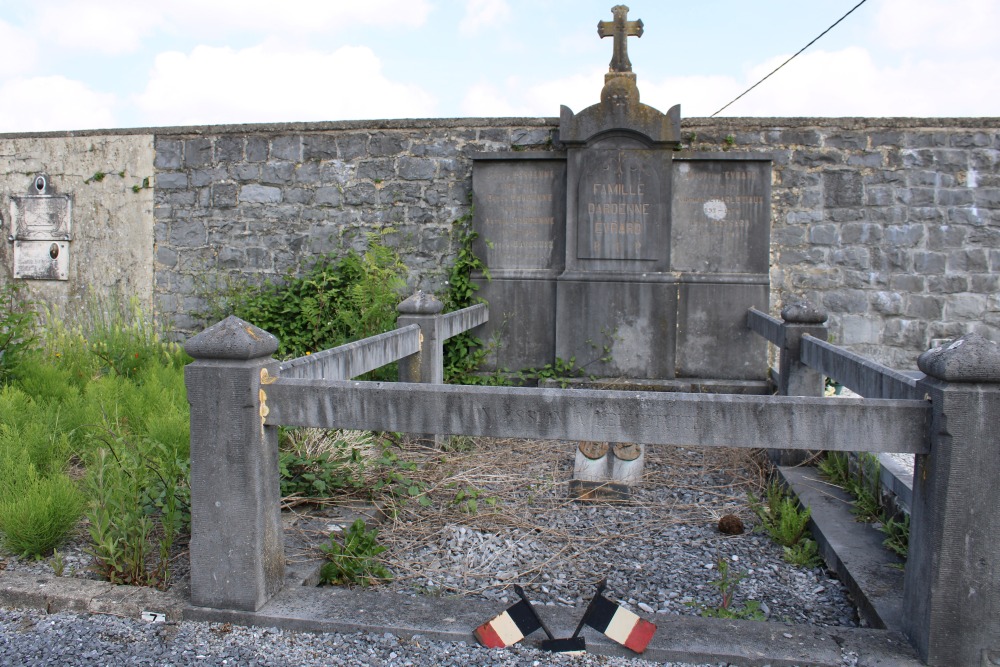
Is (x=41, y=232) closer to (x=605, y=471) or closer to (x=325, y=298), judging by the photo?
(x=325, y=298)

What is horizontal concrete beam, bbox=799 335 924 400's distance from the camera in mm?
2305

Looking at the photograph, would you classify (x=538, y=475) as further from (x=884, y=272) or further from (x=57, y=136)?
(x=57, y=136)

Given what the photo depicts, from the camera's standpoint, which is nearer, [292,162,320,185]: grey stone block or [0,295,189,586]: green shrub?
[0,295,189,586]: green shrub

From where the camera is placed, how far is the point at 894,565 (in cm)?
265

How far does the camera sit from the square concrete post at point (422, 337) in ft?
15.0

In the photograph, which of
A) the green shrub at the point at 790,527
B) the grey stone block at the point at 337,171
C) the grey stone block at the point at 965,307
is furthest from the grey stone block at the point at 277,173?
the grey stone block at the point at 965,307

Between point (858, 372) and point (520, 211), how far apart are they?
352cm

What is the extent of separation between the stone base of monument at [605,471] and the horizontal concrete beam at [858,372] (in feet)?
3.36

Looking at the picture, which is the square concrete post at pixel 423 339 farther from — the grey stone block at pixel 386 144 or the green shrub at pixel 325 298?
the grey stone block at pixel 386 144

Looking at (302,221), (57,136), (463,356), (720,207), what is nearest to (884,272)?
(720,207)

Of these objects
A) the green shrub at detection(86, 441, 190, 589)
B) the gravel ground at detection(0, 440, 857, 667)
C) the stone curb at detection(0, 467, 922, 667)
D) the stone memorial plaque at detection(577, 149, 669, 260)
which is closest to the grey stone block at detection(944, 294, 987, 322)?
the stone memorial plaque at detection(577, 149, 669, 260)

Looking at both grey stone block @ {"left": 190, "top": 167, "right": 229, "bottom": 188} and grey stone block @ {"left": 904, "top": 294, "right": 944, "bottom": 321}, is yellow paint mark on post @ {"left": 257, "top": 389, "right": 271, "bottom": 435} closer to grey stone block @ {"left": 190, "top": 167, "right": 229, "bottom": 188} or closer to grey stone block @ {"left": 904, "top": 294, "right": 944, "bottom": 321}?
grey stone block @ {"left": 190, "top": 167, "right": 229, "bottom": 188}

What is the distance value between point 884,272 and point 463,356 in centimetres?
344

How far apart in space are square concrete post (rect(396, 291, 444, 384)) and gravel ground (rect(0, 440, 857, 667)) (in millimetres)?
556
